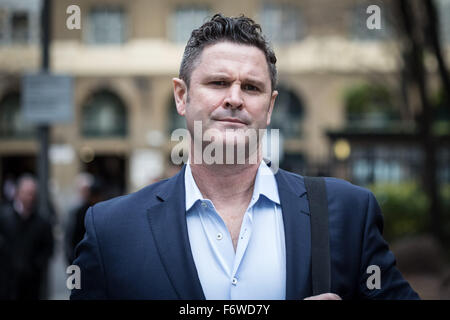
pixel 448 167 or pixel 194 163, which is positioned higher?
pixel 194 163

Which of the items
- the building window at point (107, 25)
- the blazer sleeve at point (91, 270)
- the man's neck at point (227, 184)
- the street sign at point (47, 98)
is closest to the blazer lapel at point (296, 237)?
the man's neck at point (227, 184)

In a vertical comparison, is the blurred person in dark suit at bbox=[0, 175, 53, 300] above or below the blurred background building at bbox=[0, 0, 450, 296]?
below

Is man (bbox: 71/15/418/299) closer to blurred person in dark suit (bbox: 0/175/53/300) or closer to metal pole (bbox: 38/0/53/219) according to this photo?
metal pole (bbox: 38/0/53/219)

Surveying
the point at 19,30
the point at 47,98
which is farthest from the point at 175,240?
the point at 19,30

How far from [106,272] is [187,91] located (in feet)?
2.47

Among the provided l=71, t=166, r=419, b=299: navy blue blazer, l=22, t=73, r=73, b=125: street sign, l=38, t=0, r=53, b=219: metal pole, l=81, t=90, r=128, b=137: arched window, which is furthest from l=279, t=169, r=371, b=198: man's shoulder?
l=81, t=90, r=128, b=137: arched window

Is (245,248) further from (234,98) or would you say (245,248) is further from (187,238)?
(234,98)

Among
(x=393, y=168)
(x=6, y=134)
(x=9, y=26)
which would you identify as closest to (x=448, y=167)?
(x=393, y=168)

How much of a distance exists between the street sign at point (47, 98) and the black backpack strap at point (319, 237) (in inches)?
206

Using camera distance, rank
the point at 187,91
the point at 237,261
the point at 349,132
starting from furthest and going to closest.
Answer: the point at 349,132 → the point at 187,91 → the point at 237,261

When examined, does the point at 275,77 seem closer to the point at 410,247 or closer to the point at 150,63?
the point at 410,247

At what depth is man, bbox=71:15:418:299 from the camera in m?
2.17

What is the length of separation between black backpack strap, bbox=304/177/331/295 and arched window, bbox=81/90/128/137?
3352 centimetres

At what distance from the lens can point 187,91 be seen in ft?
7.70
